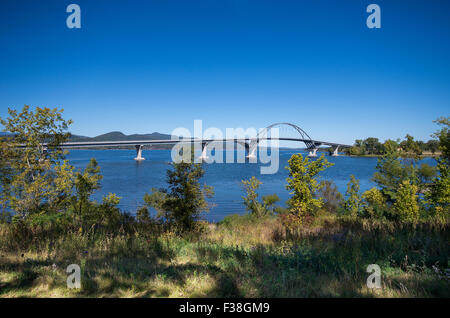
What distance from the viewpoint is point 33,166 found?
9.87 meters

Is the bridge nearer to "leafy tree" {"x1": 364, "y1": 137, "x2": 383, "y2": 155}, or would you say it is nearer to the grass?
"leafy tree" {"x1": 364, "y1": 137, "x2": 383, "y2": 155}

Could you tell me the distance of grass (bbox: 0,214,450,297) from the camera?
2.86 metres

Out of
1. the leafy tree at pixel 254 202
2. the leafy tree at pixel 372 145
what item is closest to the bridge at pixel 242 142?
the leafy tree at pixel 372 145

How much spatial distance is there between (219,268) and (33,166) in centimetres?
1033

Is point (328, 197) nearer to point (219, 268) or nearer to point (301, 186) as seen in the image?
point (301, 186)

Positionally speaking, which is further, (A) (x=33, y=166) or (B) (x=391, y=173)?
(B) (x=391, y=173)

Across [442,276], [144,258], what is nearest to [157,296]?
[144,258]

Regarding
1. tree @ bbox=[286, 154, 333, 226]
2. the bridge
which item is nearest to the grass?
tree @ bbox=[286, 154, 333, 226]

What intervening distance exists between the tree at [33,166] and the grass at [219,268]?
17.5 ft

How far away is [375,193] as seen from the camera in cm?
3069

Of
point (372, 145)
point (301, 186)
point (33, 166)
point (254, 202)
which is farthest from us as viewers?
point (372, 145)

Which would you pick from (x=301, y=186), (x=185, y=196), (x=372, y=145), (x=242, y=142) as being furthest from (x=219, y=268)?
(x=372, y=145)
